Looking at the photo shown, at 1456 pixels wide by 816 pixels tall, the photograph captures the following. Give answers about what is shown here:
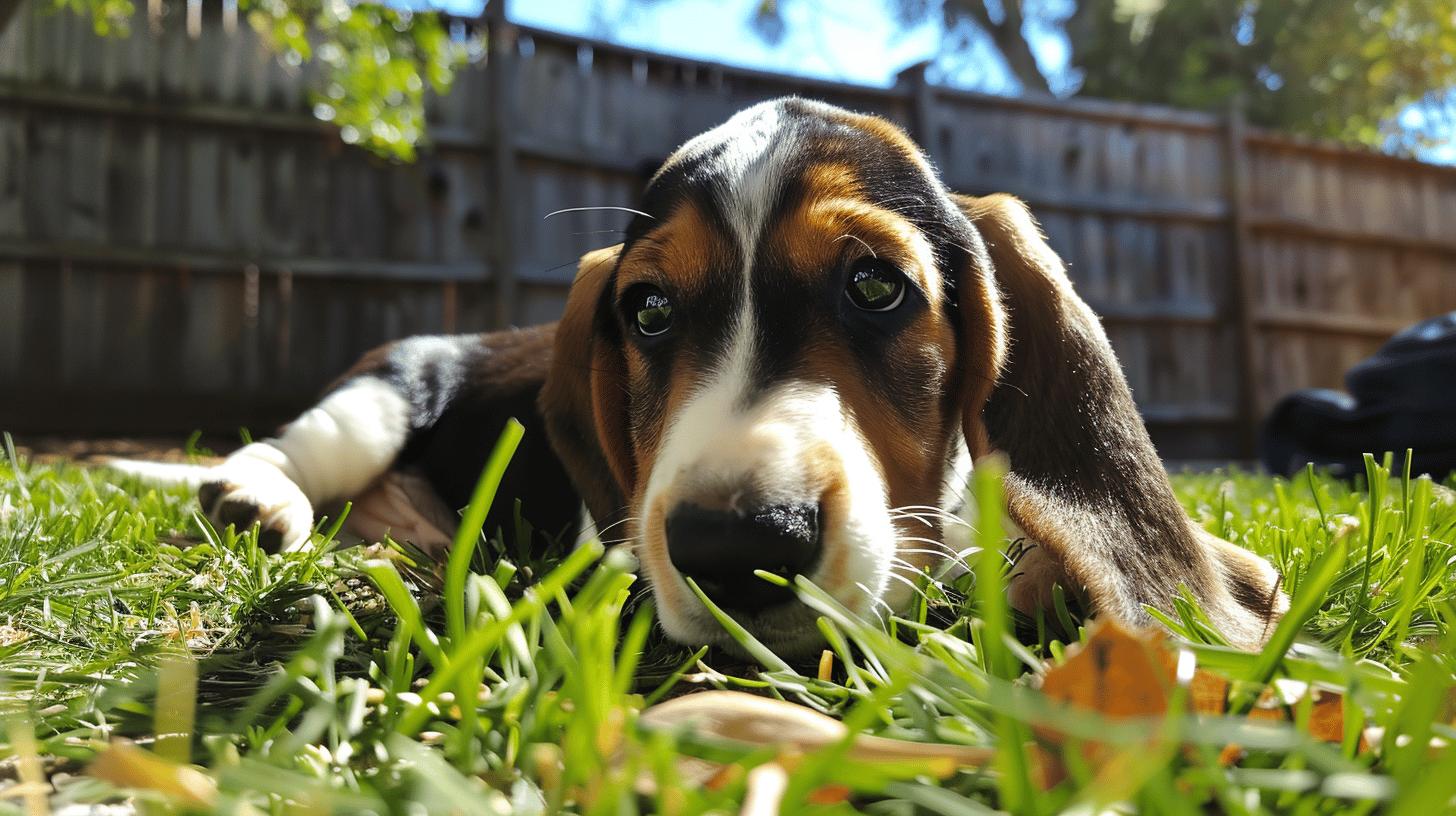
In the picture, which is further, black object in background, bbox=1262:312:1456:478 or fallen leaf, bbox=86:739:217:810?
black object in background, bbox=1262:312:1456:478

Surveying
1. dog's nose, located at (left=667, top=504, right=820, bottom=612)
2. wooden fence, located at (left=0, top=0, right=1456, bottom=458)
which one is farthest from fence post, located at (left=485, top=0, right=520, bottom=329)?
dog's nose, located at (left=667, top=504, right=820, bottom=612)

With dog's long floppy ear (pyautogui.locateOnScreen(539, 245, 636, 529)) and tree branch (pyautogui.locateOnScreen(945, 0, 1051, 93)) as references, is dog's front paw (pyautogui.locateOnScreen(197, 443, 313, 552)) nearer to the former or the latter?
dog's long floppy ear (pyautogui.locateOnScreen(539, 245, 636, 529))

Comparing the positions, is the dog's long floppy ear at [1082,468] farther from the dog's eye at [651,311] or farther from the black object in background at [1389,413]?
the black object in background at [1389,413]

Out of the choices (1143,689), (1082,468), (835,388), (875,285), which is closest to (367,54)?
(875,285)

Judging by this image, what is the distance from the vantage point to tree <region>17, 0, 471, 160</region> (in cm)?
788

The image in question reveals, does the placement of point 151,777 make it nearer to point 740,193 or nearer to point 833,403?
point 833,403

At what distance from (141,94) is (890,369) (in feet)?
32.2

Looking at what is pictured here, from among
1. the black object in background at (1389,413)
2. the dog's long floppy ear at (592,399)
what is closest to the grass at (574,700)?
the dog's long floppy ear at (592,399)

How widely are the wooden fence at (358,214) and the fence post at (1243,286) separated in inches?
1.6

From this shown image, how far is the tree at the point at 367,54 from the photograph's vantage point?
788cm

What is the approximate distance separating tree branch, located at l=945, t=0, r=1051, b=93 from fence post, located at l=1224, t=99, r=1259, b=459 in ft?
29.3

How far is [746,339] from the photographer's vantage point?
6.64 ft

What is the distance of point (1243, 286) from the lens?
44.2 feet

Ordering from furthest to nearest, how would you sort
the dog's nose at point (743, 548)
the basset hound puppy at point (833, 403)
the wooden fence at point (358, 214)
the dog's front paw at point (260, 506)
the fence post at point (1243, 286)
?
the fence post at point (1243, 286) → the wooden fence at point (358, 214) → the dog's front paw at point (260, 506) → the basset hound puppy at point (833, 403) → the dog's nose at point (743, 548)
